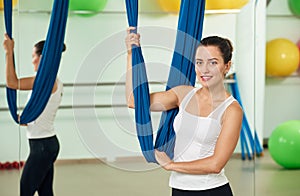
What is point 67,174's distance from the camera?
12.1ft

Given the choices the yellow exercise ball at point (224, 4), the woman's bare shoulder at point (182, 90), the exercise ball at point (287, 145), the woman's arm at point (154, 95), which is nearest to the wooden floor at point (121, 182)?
the exercise ball at point (287, 145)

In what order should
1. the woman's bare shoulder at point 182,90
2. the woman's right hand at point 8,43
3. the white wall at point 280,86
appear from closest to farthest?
the woman's bare shoulder at point 182,90
the woman's right hand at point 8,43
the white wall at point 280,86

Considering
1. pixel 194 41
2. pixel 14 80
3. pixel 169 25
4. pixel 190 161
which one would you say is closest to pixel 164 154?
pixel 190 161

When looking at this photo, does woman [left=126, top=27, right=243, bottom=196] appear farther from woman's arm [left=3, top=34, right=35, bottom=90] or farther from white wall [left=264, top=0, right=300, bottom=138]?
white wall [left=264, top=0, right=300, bottom=138]

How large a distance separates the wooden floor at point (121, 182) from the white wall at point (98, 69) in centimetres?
12

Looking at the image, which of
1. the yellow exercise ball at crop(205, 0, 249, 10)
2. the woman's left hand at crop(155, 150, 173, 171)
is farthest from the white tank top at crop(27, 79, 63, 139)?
the yellow exercise ball at crop(205, 0, 249, 10)

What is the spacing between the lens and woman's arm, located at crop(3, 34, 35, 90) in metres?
2.74

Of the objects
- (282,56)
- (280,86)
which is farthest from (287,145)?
(280,86)

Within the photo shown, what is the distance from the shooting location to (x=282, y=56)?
4930mm

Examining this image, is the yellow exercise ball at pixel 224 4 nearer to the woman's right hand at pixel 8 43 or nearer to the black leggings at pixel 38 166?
the woman's right hand at pixel 8 43

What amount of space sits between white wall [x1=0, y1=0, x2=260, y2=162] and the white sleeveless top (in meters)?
2.04

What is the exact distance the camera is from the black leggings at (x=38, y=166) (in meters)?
2.52

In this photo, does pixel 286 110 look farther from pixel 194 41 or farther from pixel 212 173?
pixel 212 173

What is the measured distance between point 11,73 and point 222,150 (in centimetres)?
150
